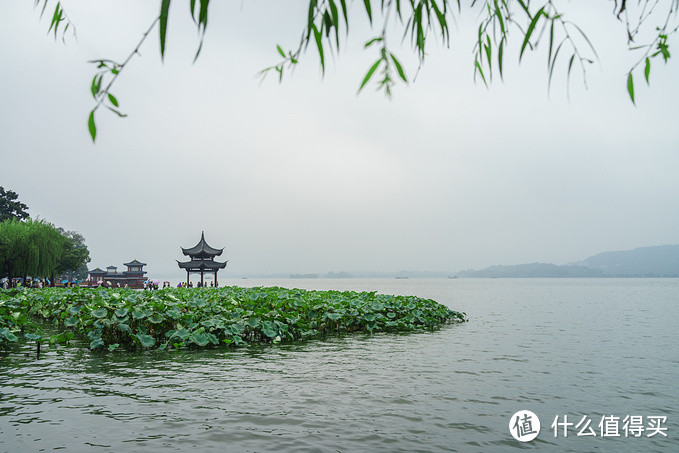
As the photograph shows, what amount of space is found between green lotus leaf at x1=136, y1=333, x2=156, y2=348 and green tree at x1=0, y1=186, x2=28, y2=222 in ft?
142

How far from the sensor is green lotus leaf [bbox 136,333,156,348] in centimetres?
828

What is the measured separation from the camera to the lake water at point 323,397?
4.41 m

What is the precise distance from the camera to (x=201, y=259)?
34.1 meters

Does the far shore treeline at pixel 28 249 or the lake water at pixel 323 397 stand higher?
the far shore treeline at pixel 28 249

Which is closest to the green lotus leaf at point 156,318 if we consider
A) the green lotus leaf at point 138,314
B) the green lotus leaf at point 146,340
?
the green lotus leaf at point 138,314

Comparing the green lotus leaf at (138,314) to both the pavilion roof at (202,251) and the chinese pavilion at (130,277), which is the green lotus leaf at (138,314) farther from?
the chinese pavilion at (130,277)

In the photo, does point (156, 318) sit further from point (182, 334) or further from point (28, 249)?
point (28, 249)

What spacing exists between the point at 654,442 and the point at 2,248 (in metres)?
33.7

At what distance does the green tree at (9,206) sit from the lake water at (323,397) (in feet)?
141

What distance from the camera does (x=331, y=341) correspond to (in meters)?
10.4

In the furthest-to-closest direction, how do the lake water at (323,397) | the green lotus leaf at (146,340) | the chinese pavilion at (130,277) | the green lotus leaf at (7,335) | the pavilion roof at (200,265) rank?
1. the chinese pavilion at (130,277)
2. the pavilion roof at (200,265)
3. the green lotus leaf at (146,340)
4. the green lotus leaf at (7,335)
5. the lake water at (323,397)

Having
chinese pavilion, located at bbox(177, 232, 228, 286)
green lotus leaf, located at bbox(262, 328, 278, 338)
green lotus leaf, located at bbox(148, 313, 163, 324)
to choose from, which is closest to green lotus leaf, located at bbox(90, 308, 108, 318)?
green lotus leaf, located at bbox(148, 313, 163, 324)

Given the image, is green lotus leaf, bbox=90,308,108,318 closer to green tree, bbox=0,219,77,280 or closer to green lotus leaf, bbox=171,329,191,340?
green lotus leaf, bbox=171,329,191,340

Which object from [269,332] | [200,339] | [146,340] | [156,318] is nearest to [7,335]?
[146,340]
